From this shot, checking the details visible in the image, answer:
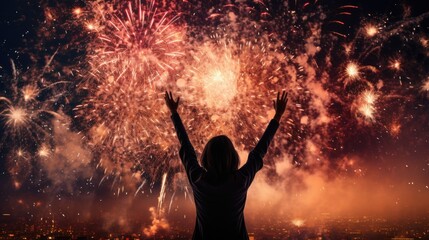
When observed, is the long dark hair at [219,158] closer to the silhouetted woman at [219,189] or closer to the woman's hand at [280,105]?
the silhouetted woman at [219,189]

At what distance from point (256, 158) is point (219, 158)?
1.45ft

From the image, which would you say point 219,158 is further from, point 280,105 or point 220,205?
point 280,105

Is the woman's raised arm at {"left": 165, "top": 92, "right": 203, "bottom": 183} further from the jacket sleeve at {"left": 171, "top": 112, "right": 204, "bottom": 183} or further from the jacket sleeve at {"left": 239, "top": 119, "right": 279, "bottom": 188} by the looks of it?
the jacket sleeve at {"left": 239, "top": 119, "right": 279, "bottom": 188}

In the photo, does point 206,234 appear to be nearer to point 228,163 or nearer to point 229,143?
point 228,163

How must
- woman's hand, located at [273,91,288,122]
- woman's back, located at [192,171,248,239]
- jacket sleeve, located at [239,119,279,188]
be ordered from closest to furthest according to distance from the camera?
woman's back, located at [192,171,248,239] < jacket sleeve, located at [239,119,279,188] < woman's hand, located at [273,91,288,122]

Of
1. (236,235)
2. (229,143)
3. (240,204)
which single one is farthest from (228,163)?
(236,235)

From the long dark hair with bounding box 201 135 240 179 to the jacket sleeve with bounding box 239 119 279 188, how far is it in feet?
0.33

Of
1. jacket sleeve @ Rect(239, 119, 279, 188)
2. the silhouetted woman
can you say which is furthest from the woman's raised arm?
jacket sleeve @ Rect(239, 119, 279, 188)

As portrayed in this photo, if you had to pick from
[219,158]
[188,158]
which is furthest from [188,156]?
[219,158]

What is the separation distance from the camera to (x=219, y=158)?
7.63 feet

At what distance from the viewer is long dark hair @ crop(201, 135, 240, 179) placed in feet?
7.61

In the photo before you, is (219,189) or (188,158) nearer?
(219,189)

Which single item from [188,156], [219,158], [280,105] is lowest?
[219,158]

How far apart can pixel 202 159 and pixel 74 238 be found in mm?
114697
